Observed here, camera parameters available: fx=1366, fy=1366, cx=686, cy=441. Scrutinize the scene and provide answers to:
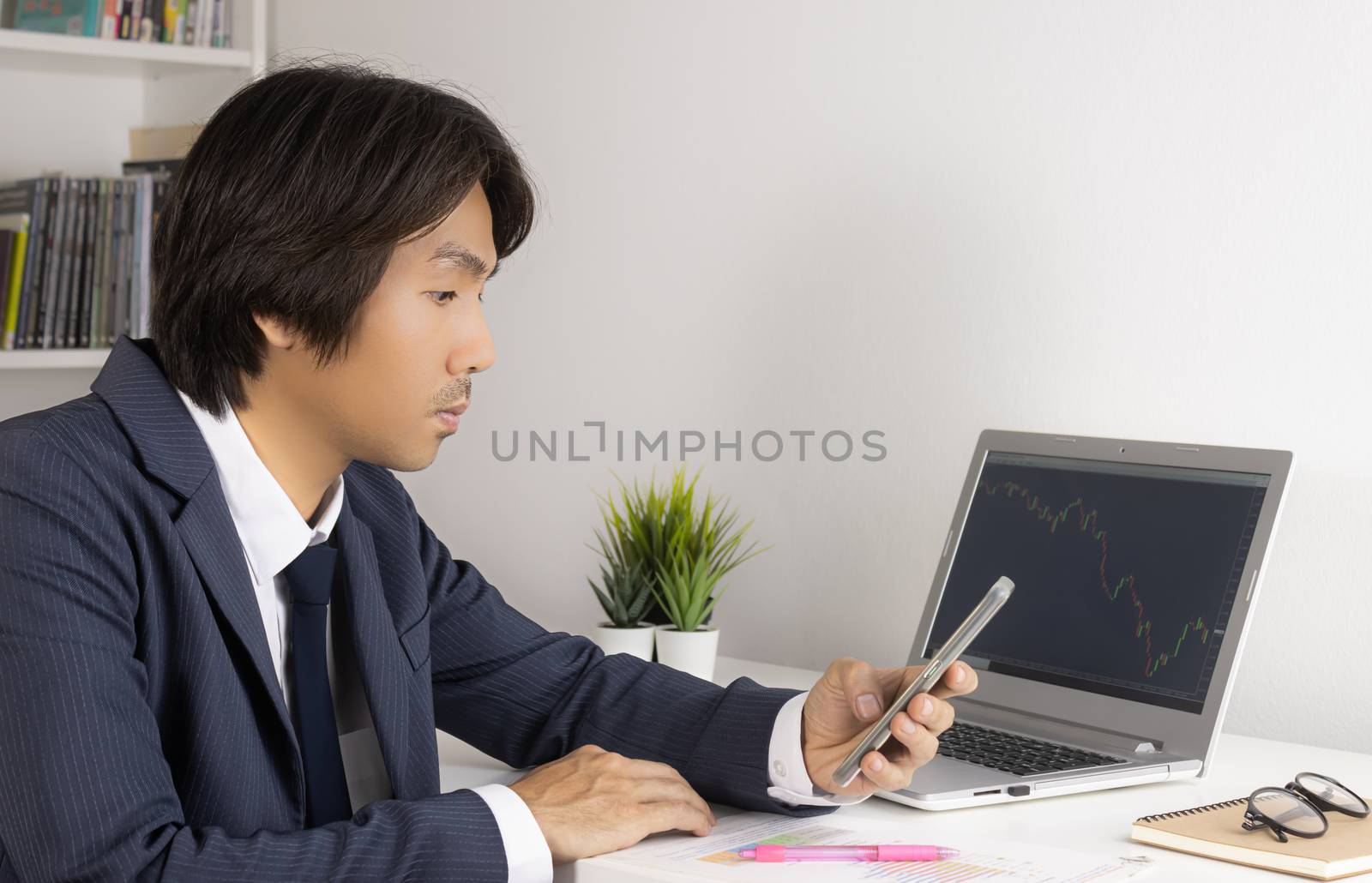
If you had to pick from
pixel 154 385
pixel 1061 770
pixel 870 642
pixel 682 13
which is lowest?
pixel 870 642

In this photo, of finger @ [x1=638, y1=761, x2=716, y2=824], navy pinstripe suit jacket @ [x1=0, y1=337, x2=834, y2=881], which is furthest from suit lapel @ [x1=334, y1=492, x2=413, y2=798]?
finger @ [x1=638, y1=761, x2=716, y2=824]

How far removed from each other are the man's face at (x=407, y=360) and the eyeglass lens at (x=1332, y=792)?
0.71 meters

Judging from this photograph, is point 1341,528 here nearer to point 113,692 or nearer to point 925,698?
point 925,698

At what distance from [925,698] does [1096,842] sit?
0.57 ft

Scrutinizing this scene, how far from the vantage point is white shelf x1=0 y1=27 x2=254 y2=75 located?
2072mm

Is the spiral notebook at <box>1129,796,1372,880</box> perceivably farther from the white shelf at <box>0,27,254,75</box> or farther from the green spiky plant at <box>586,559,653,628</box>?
the white shelf at <box>0,27,254,75</box>

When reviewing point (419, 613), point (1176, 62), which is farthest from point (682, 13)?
point (419, 613)

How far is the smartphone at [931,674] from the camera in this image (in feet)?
2.90

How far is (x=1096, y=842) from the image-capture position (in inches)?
39.5

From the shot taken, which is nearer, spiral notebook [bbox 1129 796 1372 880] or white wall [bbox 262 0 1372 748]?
spiral notebook [bbox 1129 796 1372 880]

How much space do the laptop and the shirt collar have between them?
0.53 m

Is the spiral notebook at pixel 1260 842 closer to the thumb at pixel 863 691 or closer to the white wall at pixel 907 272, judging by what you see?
the thumb at pixel 863 691

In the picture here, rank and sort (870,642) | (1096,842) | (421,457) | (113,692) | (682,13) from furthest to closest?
(682,13), (870,642), (421,457), (1096,842), (113,692)

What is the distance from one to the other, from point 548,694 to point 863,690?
328mm
